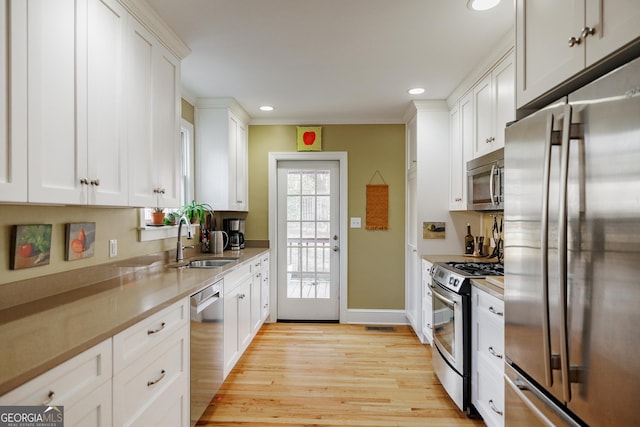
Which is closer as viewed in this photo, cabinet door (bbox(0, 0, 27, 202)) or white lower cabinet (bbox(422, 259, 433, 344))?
cabinet door (bbox(0, 0, 27, 202))

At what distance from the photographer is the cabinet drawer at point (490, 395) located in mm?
1863

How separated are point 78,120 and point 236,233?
2567 mm

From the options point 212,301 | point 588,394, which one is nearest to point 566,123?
point 588,394

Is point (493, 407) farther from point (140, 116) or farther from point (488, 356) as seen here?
point (140, 116)

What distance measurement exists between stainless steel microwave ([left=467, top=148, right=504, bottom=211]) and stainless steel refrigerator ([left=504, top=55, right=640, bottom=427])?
1201 millimetres

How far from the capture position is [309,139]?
13.9 feet

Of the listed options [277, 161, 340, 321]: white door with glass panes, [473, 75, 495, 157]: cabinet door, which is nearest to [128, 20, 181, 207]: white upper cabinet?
[277, 161, 340, 321]: white door with glass panes

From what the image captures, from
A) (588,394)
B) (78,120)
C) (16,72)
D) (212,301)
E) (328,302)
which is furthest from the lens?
(328,302)

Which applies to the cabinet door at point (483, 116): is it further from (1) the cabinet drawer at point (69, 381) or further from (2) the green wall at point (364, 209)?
(1) the cabinet drawer at point (69, 381)

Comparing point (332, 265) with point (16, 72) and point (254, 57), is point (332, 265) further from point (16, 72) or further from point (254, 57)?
point (16, 72)

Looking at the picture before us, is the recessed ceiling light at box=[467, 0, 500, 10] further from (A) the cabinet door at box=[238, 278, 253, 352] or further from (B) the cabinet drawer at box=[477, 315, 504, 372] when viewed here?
(A) the cabinet door at box=[238, 278, 253, 352]

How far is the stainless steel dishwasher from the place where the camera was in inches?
78.0

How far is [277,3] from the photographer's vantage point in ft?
6.32

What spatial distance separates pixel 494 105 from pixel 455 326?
1603mm
